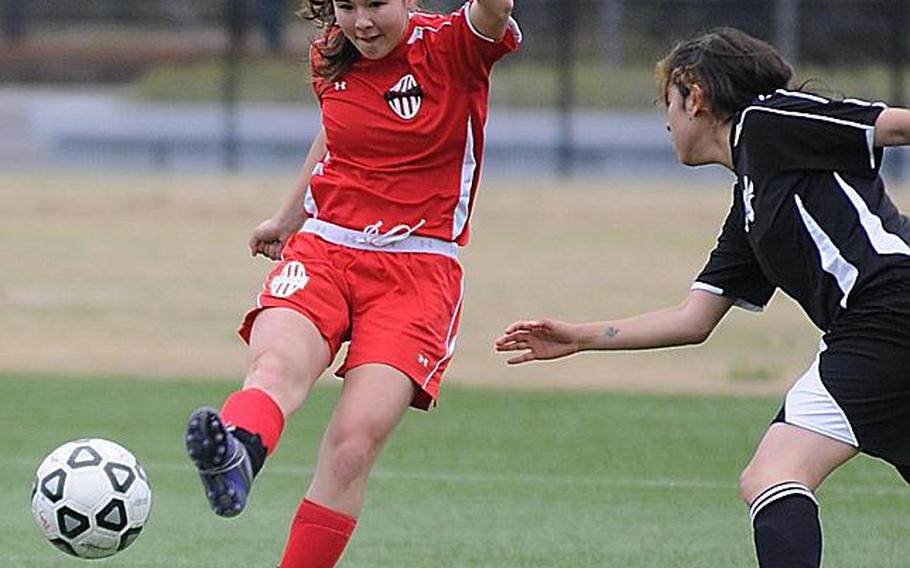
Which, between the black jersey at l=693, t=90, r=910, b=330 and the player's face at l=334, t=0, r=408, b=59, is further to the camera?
the player's face at l=334, t=0, r=408, b=59

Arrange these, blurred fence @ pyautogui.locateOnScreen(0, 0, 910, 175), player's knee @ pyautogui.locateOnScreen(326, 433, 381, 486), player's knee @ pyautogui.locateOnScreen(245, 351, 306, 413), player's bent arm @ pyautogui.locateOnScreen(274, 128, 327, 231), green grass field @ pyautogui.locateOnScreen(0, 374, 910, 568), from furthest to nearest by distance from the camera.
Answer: blurred fence @ pyautogui.locateOnScreen(0, 0, 910, 175), green grass field @ pyautogui.locateOnScreen(0, 374, 910, 568), player's bent arm @ pyautogui.locateOnScreen(274, 128, 327, 231), player's knee @ pyautogui.locateOnScreen(326, 433, 381, 486), player's knee @ pyautogui.locateOnScreen(245, 351, 306, 413)

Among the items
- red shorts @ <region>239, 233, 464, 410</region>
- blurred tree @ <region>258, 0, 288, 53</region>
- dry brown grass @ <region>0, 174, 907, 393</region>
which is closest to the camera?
red shorts @ <region>239, 233, 464, 410</region>

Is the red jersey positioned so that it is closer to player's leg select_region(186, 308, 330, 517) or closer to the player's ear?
player's leg select_region(186, 308, 330, 517)

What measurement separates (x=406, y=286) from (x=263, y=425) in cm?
71

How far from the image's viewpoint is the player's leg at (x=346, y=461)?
504 centimetres

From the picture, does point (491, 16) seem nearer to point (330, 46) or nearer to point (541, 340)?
point (330, 46)

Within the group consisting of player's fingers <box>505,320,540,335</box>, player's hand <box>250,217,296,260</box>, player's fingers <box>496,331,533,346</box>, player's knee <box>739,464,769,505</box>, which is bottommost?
player's knee <box>739,464,769,505</box>

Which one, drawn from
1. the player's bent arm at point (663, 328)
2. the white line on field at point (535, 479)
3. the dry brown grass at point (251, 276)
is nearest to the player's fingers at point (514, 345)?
the player's bent arm at point (663, 328)

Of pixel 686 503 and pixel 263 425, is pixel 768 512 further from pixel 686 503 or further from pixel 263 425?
pixel 686 503

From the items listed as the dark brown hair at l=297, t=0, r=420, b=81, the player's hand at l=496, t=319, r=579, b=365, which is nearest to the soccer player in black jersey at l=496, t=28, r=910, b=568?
the player's hand at l=496, t=319, r=579, b=365

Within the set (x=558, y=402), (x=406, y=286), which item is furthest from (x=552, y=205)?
(x=406, y=286)

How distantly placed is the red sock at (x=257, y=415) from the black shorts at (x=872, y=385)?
1273 millimetres

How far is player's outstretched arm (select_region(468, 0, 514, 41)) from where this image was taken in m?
5.19

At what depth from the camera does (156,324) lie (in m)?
13.6
